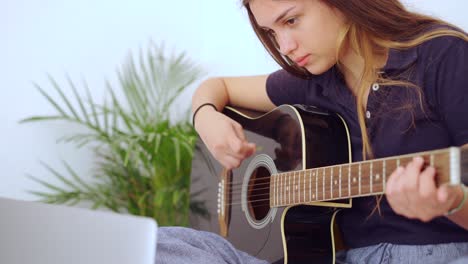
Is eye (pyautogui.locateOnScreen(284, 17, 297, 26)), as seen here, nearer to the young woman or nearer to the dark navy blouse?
the young woman

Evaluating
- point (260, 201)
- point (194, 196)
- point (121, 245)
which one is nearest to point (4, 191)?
point (194, 196)

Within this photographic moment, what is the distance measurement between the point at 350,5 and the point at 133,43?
56.9 inches

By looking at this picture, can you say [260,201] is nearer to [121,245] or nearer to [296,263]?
[296,263]

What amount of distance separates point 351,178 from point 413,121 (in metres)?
0.22

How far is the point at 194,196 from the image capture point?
70.1 inches

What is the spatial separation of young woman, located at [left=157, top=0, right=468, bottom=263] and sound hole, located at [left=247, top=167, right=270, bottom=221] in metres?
0.13

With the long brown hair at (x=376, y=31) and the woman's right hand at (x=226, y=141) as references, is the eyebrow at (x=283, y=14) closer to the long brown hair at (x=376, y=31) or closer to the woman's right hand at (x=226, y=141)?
the long brown hair at (x=376, y=31)

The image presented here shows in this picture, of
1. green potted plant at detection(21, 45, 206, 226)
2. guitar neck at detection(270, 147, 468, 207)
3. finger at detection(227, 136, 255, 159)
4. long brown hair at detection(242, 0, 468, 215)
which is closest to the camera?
guitar neck at detection(270, 147, 468, 207)

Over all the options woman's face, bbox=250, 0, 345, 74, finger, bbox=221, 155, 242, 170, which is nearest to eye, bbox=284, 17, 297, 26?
woman's face, bbox=250, 0, 345, 74

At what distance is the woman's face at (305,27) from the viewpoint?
127 cm

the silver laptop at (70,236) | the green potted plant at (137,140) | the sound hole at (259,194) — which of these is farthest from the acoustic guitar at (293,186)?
the green potted plant at (137,140)

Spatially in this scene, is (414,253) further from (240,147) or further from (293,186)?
(240,147)

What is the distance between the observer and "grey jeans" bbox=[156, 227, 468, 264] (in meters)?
1.20

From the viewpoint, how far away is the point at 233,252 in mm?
1344
